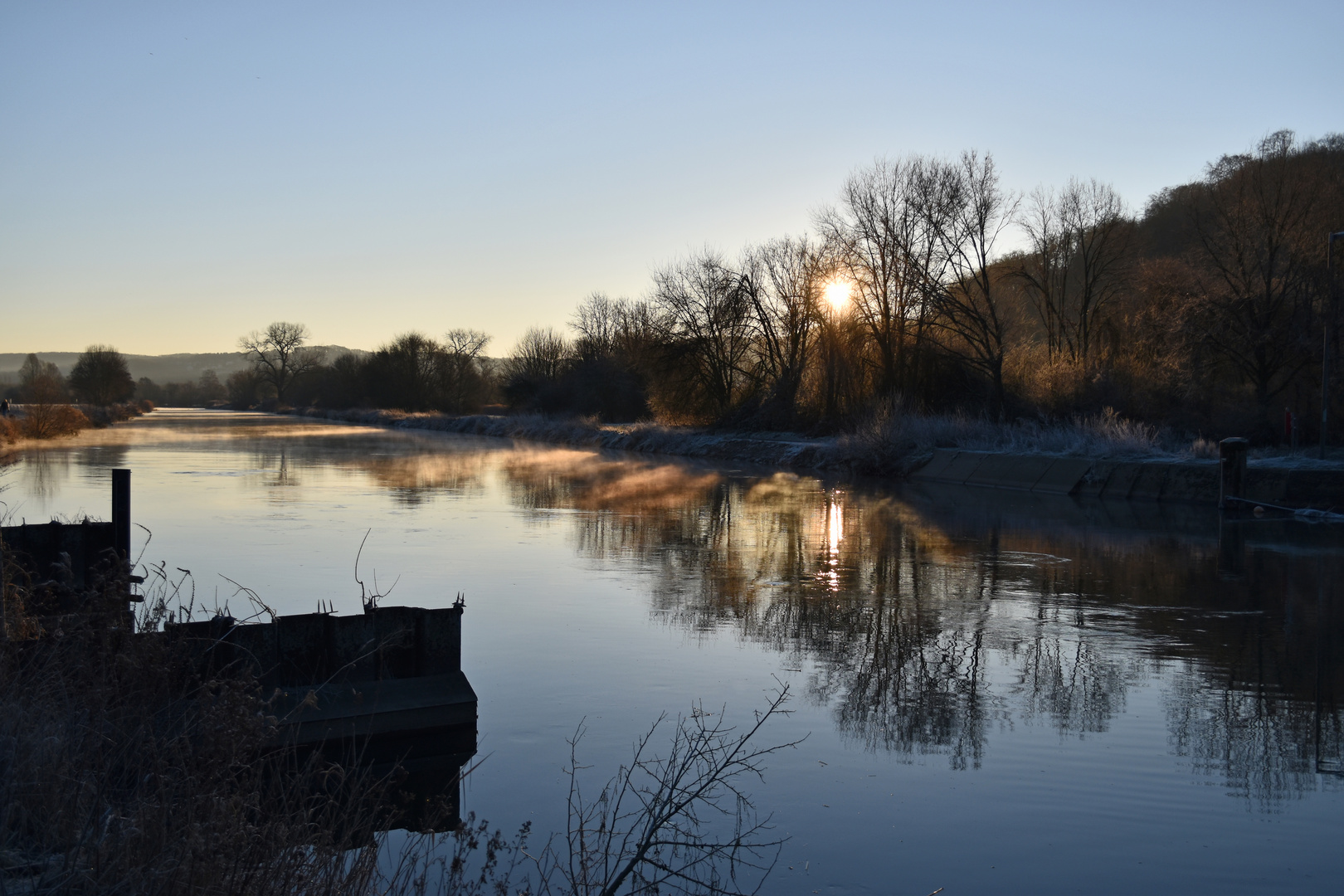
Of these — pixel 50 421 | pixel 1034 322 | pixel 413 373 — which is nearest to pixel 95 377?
pixel 413 373

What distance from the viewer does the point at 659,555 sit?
52.8 ft

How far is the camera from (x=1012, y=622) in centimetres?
1125

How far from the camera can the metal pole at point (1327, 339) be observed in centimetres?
2475

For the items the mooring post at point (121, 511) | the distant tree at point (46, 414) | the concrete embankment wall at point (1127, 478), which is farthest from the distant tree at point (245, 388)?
the mooring post at point (121, 511)

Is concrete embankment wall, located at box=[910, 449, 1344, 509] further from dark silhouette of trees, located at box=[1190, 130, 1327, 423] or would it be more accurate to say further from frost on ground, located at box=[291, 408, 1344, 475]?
dark silhouette of trees, located at box=[1190, 130, 1327, 423]

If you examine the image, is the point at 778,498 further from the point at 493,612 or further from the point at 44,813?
the point at 44,813

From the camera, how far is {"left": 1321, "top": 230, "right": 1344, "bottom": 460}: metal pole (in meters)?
24.8

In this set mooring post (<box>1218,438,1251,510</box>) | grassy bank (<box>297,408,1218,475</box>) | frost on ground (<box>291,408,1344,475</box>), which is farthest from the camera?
grassy bank (<box>297,408,1218,475</box>)

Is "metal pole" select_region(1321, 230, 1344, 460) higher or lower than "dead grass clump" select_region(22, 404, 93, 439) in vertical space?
higher

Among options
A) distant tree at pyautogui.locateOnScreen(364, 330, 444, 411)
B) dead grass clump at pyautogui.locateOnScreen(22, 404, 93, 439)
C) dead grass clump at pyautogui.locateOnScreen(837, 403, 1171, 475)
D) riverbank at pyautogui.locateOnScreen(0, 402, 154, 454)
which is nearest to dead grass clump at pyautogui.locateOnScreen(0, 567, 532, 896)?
dead grass clump at pyautogui.locateOnScreen(837, 403, 1171, 475)

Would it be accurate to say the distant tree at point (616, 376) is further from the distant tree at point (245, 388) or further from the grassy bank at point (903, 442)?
the distant tree at point (245, 388)

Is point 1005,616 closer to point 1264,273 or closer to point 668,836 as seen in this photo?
point 668,836

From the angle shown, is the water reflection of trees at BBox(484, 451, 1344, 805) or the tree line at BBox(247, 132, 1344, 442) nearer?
the water reflection of trees at BBox(484, 451, 1344, 805)

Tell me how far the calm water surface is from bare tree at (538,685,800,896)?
20 centimetres
